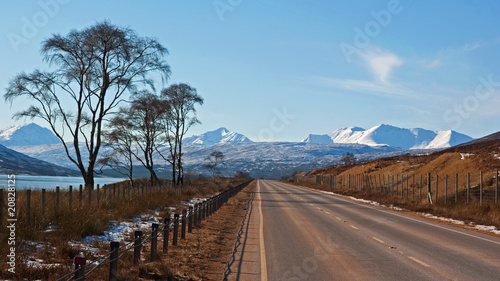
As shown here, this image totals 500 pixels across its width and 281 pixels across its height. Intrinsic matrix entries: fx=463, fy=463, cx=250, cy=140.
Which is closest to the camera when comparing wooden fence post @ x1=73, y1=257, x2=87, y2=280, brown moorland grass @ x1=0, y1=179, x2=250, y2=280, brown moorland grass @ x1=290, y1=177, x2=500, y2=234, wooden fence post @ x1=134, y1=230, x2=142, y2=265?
wooden fence post @ x1=73, y1=257, x2=87, y2=280

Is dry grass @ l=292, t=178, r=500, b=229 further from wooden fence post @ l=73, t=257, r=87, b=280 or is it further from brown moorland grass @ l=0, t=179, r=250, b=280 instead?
wooden fence post @ l=73, t=257, r=87, b=280

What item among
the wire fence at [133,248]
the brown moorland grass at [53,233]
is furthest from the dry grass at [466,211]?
the brown moorland grass at [53,233]

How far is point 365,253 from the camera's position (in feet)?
38.2

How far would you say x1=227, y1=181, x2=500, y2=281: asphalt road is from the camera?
30.0 ft

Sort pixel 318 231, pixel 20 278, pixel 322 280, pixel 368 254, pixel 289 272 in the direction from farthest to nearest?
pixel 318 231 < pixel 368 254 < pixel 289 272 < pixel 322 280 < pixel 20 278

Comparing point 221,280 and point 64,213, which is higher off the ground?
point 64,213

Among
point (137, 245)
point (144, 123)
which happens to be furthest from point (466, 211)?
point (144, 123)

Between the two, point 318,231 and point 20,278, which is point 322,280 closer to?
point 20,278

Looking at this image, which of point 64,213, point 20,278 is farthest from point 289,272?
point 64,213

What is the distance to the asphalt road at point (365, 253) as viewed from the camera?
913 cm

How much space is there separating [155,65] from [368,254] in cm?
2367

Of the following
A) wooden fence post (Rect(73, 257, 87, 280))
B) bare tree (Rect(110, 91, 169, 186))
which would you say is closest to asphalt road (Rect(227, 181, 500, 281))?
wooden fence post (Rect(73, 257, 87, 280))

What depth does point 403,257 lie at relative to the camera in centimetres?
1097

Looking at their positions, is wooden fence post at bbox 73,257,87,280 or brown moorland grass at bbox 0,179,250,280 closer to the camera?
wooden fence post at bbox 73,257,87,280
